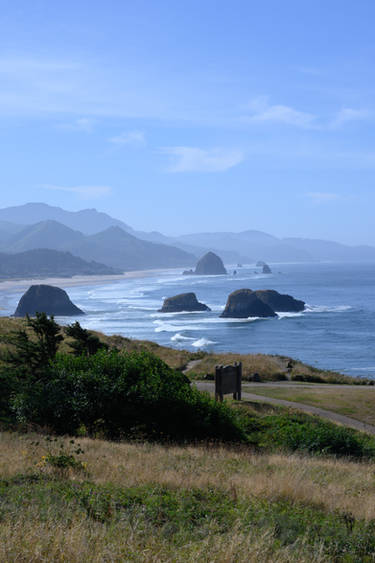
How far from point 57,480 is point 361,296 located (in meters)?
132

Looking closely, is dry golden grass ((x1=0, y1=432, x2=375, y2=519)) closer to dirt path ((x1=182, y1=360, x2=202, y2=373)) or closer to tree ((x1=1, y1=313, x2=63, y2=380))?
tree ((x1=1, y1=313, x2=63, y2=380))

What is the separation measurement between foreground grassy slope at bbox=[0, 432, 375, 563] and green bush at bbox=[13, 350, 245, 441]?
2415mm

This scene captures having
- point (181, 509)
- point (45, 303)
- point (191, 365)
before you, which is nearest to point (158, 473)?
point (181, 509)

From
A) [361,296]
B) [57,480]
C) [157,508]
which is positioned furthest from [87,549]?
[361,296]

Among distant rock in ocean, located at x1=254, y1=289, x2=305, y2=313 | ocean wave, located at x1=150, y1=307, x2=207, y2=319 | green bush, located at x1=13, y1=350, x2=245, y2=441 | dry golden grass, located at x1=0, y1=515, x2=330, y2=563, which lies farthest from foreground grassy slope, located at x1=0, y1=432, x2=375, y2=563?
distant rock in ocean, located at x1=254, y1=289, x2=305, y2=313

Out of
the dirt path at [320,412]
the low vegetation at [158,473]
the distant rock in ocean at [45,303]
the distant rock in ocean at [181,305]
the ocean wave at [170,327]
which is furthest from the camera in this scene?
the distant rock in ocean at [45,303]

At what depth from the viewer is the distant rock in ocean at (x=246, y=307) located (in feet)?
325

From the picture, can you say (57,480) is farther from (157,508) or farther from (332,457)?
(332,457)

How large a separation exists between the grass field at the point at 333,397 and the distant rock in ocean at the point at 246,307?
2922 inches

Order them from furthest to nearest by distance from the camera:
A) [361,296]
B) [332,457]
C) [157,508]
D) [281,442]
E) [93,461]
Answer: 1. [361,296]
2. [281,442]
3. [332,457]
4. [93,461]
5. [157,508]

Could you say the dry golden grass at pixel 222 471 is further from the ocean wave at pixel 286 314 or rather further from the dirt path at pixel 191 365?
the ocean wave at pixel 286 314

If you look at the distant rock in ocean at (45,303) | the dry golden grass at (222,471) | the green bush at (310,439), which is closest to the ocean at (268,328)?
the distant rock in ocean at (45,303)

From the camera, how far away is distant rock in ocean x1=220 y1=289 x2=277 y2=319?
99.1 meters

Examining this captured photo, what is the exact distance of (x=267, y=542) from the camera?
5.50 m
